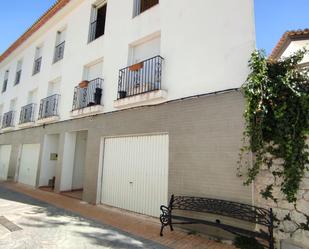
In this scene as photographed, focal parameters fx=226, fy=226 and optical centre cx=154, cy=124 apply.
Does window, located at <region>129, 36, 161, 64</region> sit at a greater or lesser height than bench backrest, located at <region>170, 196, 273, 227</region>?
greater

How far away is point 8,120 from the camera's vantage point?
1478 cm

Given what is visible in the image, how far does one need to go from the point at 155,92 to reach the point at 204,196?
3.02 metres

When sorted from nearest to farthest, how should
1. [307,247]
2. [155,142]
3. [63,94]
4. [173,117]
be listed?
[307,247] < [173,117] < [155,142] < [63,94]

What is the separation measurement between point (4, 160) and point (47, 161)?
245 inches

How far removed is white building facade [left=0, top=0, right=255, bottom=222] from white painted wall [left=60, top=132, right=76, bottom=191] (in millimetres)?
44

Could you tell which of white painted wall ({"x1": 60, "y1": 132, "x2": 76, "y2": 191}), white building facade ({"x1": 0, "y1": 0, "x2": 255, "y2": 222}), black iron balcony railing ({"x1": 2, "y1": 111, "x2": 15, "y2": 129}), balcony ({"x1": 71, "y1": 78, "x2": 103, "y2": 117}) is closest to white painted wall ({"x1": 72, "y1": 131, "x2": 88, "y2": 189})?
white building facade ({"x1": 0, "y1": 0, "x2": 255, "y2": 222})

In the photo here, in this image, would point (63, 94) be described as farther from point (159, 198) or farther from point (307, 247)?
point (307, 247)

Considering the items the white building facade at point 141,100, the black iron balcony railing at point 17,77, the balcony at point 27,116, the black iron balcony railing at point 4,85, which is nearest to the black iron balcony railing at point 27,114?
the balcony at point 27,116

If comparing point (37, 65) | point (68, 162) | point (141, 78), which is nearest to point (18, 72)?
point (37, 65)

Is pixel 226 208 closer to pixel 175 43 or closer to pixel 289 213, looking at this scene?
pixel 289 213

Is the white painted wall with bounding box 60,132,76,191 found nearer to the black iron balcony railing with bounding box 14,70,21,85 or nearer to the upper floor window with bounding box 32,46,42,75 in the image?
the upper floor window with bounding box 32,46,42,75

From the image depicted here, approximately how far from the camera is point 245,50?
16.4ft

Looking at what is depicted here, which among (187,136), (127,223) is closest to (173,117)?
(187,136)

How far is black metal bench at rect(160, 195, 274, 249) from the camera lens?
4059 mm
